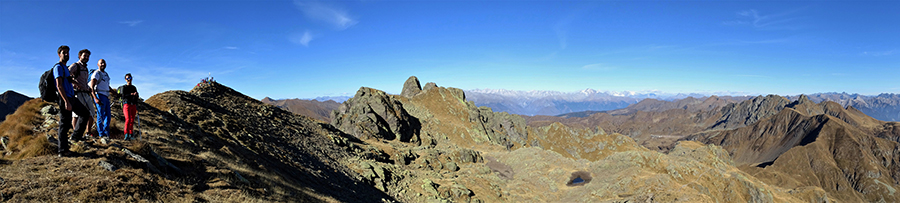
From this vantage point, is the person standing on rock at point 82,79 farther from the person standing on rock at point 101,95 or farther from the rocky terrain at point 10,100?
the rocky terrain at point 10,100

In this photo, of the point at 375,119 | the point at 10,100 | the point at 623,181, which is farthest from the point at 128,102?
the point at 10,100

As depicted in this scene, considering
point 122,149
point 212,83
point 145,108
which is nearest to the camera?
point 122,149

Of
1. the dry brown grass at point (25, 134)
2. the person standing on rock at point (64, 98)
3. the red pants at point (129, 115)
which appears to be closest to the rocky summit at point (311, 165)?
the dry brown grass at point (25, 134)

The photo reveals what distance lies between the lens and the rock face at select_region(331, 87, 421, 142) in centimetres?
6700

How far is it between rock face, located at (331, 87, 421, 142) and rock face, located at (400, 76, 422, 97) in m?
19.8

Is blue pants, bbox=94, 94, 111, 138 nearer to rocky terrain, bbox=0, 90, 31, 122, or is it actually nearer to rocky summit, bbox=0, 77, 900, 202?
rocky summit, bbox=0, 77, 900, 202

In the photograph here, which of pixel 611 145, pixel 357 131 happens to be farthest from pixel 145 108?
pixel 611 145

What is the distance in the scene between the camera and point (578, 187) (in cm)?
4247

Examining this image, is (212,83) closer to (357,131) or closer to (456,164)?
(357,131)

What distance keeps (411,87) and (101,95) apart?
101m

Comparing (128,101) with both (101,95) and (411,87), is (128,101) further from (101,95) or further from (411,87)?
(411,87)

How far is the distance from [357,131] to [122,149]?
2062 inches

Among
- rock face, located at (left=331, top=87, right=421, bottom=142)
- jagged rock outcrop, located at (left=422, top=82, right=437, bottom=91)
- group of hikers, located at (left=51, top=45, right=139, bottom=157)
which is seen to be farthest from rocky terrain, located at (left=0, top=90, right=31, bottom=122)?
group of hikers, located at (left=51, top=45, right=139, bottom=157)

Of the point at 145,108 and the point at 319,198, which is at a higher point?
the point at 145,108
